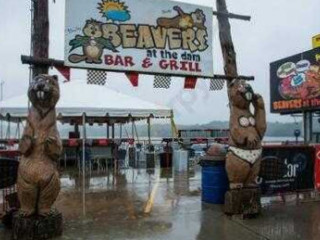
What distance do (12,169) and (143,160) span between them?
455 inches

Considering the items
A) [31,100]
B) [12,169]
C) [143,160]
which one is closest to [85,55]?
[31,100]

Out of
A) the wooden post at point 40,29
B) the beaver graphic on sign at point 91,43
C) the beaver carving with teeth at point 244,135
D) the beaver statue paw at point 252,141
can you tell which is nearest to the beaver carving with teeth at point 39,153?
the wooden post at point 40,29

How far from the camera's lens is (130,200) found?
32.3ft

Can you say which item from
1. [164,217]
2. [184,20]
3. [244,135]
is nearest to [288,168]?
[244,135]

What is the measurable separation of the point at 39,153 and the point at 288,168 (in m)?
5.45

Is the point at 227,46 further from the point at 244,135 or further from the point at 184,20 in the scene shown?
the point at 244,135

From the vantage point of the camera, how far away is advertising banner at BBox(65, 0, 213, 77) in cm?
775

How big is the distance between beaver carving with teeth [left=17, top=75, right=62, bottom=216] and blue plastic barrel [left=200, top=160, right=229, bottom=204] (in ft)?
11.6

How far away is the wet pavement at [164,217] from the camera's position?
693 cm

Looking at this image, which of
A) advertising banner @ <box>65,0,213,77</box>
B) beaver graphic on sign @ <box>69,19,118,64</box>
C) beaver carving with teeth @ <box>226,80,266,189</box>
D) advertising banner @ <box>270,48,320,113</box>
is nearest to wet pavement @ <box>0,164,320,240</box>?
beaver carving with teeth @ <box>226,80,266,189</box>

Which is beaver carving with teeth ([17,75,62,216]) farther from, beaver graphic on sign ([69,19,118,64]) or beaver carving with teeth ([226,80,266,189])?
beaver carving with teeth ([226,80,266,189])

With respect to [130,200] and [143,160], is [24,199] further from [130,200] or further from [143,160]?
[143,160]

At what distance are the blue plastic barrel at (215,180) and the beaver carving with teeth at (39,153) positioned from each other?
3526 mm

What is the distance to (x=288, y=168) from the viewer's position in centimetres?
957
